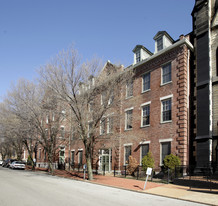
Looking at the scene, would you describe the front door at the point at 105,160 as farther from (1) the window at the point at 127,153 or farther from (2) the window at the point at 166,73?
(2) the window at the point at 166,73

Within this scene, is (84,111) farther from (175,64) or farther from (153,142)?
(175,64)

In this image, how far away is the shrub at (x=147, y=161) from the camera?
63.7 ft

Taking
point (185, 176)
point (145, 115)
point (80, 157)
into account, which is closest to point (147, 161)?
point (185, 176)

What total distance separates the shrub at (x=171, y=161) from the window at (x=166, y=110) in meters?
Result: 3.28

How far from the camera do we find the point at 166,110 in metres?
20.0

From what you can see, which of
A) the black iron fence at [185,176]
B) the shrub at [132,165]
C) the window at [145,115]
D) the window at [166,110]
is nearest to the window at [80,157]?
the black iron fence at [185,176]

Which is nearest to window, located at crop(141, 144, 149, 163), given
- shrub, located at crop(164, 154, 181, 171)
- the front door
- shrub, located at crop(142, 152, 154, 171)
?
shrub, located at crop(142, 152, 154, 171)

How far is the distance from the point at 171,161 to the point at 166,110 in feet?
14.7

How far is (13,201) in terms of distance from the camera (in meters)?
9.10

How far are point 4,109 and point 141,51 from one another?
1984 cm

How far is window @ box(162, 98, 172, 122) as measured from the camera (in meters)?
19.7

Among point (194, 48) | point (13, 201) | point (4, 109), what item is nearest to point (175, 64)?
point (194, 48)

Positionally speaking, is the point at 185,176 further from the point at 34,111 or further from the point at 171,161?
the point at 34,111

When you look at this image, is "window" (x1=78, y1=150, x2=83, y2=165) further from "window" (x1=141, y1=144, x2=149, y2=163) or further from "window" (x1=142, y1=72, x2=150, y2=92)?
"window" (x1=142, y1=72, x2=150, y2=92)
